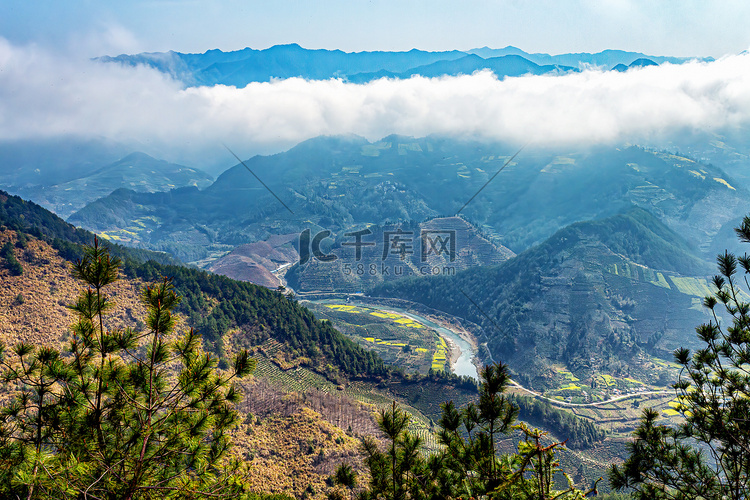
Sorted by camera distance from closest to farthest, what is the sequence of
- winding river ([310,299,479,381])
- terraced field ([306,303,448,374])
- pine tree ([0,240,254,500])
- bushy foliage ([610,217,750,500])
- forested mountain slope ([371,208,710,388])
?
pine tree ([0,240,254,500]), bushy foliage ([610,217,750,500]), winding river ([310,299,479,381]), forested mountain slope ([371,208,710,388]), terraced field ([306,303,448,374])

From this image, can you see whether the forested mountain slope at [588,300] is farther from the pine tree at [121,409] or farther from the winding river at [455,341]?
the pine tree at [121,409]

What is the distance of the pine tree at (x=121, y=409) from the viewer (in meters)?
7.73

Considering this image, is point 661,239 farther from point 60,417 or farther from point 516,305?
point 60,417

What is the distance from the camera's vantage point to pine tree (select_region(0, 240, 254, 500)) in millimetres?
7727

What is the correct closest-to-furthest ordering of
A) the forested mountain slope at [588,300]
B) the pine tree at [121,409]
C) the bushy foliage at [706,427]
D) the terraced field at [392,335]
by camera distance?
the pine tree at [121,409]
the bushy foliage at [706,427]
the forested mountain slope at [588,300]
the terraced field at [392,335]

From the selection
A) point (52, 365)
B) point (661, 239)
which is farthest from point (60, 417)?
point (661, 239)

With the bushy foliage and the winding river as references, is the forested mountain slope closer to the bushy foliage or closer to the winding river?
the winding river

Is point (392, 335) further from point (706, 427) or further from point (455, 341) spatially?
point (706, 427)

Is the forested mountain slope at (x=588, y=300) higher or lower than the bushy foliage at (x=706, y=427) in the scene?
lower

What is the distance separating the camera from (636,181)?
591 feet

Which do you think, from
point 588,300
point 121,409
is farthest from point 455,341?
point 121,409

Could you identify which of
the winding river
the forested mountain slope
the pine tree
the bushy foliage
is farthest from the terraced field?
the pine tree

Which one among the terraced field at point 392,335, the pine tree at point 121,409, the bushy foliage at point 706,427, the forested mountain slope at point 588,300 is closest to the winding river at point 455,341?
the terraced field at point 392,335

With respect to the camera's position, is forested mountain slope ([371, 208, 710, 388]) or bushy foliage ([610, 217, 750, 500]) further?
forested mountain slope ([371, 208, 710, 388])
